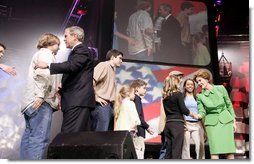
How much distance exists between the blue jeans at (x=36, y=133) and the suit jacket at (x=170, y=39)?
2.09 m

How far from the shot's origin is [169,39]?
4613 mm

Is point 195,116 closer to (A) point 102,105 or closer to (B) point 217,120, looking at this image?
(B) point 217,120

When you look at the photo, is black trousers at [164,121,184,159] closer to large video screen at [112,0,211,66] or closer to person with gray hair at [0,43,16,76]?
large video screen at [112,0,211,66]

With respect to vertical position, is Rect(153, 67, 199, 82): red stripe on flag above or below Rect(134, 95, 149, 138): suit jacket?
above

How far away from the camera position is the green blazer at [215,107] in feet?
10.8

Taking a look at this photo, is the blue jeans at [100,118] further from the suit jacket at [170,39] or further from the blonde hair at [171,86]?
the suit jacket at [170,39]

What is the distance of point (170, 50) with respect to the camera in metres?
4.59

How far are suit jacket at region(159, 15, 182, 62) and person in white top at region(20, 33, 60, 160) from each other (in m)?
1.88

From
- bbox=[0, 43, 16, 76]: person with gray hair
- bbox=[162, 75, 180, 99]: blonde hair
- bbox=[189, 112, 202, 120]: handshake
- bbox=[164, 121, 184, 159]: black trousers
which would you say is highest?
bbox=[0, 43, 16, 76]: person with gray hair

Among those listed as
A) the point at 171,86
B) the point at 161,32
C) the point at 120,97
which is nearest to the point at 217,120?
the point at 171,86

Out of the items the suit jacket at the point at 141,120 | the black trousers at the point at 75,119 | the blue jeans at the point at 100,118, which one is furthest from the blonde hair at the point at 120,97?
the black trousers at the point at 75,119

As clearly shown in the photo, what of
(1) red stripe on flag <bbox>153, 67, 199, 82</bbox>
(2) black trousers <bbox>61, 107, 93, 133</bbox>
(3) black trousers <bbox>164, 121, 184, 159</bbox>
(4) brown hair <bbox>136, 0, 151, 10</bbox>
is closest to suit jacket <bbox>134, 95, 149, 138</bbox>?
(3) black trousers <bbox>164, 121, 184, 159</bbox>

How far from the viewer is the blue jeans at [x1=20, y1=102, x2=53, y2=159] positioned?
8.84ft

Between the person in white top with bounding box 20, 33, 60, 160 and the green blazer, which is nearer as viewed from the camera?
the person in white top with bounding box 20, 33, 60, 160
